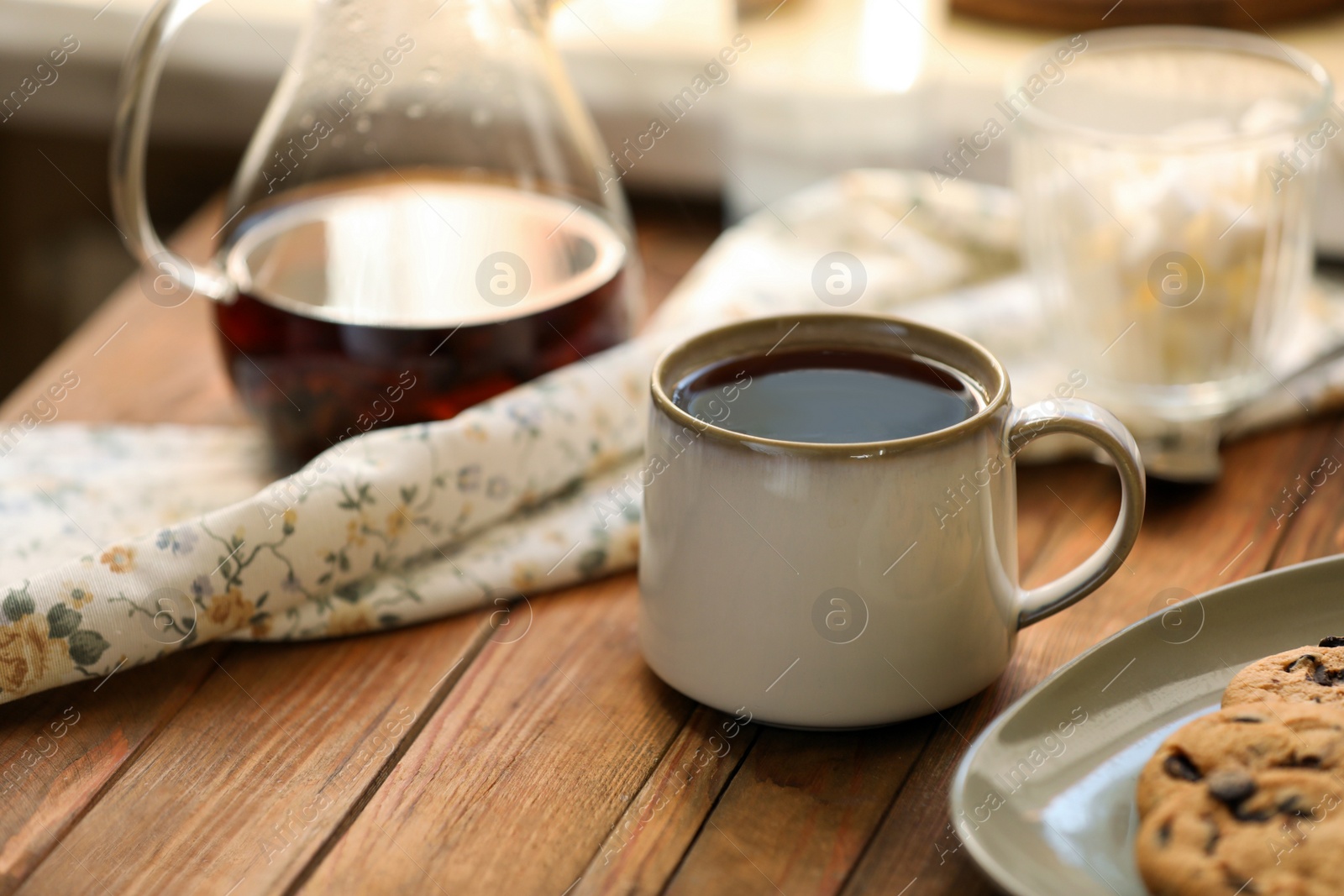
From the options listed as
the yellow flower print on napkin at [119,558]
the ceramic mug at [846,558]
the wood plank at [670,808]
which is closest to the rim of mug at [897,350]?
the ceramic mug at [846,558]

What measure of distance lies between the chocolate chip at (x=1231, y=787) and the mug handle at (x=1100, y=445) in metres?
0.11

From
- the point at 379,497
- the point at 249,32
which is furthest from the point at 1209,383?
the point at 249,32

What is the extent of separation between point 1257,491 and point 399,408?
435 millimetres

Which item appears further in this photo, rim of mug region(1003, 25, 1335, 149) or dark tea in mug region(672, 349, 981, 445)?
rim of mug region(1003, 25, 1335, 149)

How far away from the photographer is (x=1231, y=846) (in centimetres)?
36

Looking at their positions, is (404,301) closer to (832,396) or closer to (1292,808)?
(832,396)

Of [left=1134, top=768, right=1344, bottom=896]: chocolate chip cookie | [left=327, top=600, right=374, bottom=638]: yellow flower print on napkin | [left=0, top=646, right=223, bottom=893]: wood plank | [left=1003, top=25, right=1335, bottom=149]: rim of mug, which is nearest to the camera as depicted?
[left=1134, top=768, right=1344, bottom=896]: chocolate chip cookie

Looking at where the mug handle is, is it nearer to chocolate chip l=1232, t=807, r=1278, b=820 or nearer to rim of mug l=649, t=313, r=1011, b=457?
rim of mug l=649, t=313, r=1011, b=457

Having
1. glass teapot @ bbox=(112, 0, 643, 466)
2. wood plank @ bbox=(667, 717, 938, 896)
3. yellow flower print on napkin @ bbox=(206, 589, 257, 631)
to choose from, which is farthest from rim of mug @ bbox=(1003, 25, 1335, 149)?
yellow flower print on napkin @ bbox=(206, 589, 257, 631)

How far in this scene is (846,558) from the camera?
0.46 m

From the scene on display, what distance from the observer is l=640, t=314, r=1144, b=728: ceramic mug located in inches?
17.8

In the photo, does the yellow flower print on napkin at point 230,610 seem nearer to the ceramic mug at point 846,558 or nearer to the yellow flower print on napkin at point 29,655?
the yellow flower print on napkin at point 29,655

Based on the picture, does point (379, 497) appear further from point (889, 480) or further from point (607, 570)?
point (889, 480)

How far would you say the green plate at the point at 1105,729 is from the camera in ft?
1.31
